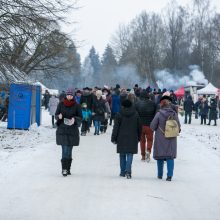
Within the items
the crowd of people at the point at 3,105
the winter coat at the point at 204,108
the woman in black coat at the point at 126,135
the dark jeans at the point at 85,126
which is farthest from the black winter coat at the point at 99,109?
the winter coat at the point at 204,108

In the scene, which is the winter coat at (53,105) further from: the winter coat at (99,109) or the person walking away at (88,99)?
the winter coat at (99,109)

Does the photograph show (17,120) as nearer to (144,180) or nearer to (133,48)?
(144,180)

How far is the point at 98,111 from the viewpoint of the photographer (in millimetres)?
21641

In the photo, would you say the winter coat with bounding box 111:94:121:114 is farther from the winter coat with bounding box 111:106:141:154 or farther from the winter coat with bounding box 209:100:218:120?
the winter coat with bounding box 111:106:141:154

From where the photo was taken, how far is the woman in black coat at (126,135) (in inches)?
437

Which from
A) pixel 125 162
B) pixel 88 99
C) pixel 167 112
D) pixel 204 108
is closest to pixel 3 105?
pixel 88 99

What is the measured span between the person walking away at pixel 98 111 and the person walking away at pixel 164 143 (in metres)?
10.3

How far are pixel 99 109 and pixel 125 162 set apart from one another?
10.4 m

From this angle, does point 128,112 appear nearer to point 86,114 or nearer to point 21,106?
point 86,114

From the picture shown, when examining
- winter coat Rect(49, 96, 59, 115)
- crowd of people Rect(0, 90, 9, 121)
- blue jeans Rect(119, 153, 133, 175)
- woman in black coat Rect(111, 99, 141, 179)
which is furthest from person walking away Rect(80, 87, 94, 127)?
blue jeans Rect(119, 153, 133, 175)

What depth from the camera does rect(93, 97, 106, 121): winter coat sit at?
2153cm

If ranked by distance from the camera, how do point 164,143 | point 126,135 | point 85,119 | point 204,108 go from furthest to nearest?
point 204,108
point 85,119
point 126,135
point 164,143

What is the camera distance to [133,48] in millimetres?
88125

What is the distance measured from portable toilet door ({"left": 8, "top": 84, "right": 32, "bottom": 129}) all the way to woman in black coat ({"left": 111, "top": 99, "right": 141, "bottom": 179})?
37.9 ft
